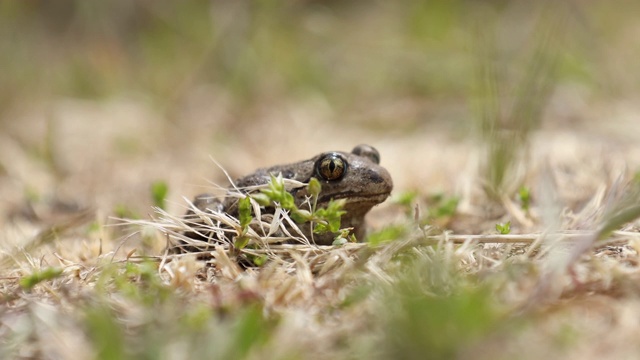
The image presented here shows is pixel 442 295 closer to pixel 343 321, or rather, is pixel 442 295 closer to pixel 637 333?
pixel 343 321

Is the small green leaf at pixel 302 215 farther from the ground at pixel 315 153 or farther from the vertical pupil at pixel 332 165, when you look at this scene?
the vertical pupil at pixel 332 165

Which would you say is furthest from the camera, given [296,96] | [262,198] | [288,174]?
[296,96]

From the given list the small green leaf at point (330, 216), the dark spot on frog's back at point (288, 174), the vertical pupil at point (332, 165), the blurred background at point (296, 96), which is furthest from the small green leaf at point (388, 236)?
the blurred background at point (296, 96)

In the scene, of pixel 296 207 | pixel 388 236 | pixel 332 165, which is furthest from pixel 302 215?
pixel 332 165

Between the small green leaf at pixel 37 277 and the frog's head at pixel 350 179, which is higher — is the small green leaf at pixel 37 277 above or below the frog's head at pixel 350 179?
below

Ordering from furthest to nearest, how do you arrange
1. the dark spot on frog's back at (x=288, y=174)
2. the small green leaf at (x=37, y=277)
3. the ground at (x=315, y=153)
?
the dark spot on frog's back at (x=288, y=174) < the small green leaf at (x=37, y=277) < the ground at (x=315, y=153)

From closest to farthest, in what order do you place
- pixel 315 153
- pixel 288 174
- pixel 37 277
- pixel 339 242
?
1. pixel 37 277
2. pixel 339 242
3. pixel 288 174
4. pixel 315 153

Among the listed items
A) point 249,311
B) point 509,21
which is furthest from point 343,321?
point 509,21

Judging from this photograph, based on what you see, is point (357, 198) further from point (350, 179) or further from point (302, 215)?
point (302, 215)
